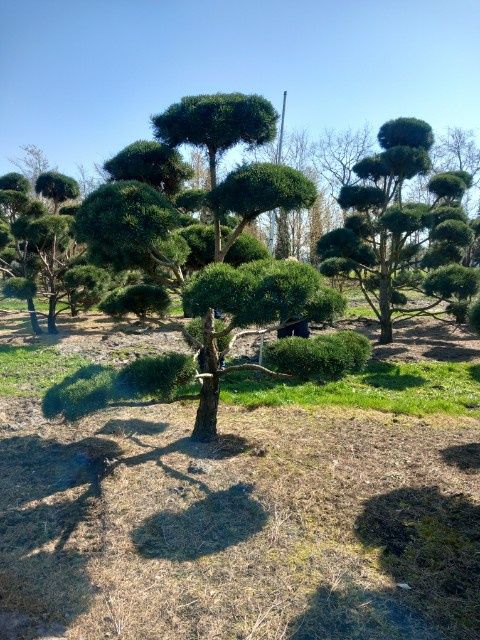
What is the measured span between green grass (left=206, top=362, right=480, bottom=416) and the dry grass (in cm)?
91

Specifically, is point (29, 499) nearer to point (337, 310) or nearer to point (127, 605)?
point (127, 605)

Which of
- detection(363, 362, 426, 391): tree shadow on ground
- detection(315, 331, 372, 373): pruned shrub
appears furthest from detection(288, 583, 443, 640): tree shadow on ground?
detection(363, 362, 426, 391): tree shadow on ground

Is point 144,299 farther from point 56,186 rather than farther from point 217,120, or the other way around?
point 56,186

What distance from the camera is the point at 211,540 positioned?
2.96 meters

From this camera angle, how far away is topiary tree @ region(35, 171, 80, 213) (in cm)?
1088

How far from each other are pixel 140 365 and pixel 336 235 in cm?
687

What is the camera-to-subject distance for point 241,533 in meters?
3.03

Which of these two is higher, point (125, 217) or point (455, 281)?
point (125, 217)

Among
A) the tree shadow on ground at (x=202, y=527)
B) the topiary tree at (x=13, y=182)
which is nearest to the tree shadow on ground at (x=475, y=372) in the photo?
the tree shadow on ground at (x=202, y=527)

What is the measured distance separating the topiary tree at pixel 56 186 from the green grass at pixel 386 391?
21.4ft

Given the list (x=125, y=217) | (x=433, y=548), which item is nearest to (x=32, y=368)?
(x=125, y=217)

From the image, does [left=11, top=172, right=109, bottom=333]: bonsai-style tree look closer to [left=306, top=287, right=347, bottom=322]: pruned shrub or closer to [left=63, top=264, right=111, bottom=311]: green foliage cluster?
[left=63, top=264, right=111, bottom=311]: green foliage cluster

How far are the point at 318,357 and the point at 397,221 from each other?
18.6 feet

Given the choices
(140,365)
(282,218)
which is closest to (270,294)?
(140,365)
